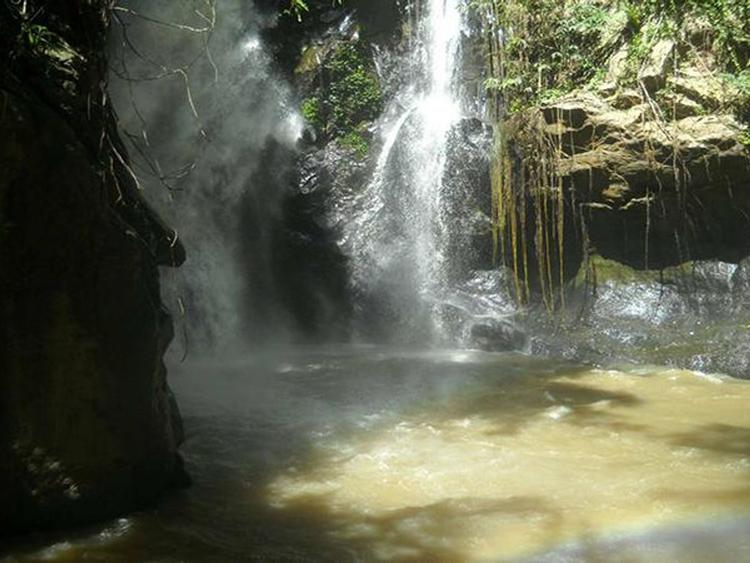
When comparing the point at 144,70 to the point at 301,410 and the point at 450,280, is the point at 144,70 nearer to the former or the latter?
the point at 450,280

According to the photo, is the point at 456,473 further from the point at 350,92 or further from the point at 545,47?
the point at 350,92

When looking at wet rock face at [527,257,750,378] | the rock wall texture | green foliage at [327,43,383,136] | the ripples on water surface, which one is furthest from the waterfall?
the rock wall texture

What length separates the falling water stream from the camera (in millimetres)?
3328

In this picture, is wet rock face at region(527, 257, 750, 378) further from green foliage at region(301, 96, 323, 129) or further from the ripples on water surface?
green foliage at region(301, 96, 323, 129)

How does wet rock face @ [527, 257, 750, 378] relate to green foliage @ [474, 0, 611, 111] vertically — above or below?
below

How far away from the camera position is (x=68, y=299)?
11.4 feet

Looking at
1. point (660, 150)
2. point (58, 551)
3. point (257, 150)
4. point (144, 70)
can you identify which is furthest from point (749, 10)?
point (58, 551)

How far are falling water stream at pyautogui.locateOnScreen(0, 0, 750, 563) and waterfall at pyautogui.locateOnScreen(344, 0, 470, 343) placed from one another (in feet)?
3.41

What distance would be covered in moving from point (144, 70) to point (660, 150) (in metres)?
6.20

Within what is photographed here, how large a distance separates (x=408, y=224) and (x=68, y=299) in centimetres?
684

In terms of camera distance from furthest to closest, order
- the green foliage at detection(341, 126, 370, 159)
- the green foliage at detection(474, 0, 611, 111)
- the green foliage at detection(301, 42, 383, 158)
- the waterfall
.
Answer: the green foliage at detection(301, 42, 383, 158)
the green foliage at detection(341, 126, 370, 159)
the waterfall
the green foliage at detection(474, 0, 611, 111)

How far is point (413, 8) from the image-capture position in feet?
36.3

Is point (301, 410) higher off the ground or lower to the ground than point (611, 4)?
lower

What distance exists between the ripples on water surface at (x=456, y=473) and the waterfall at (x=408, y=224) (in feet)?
8.34
